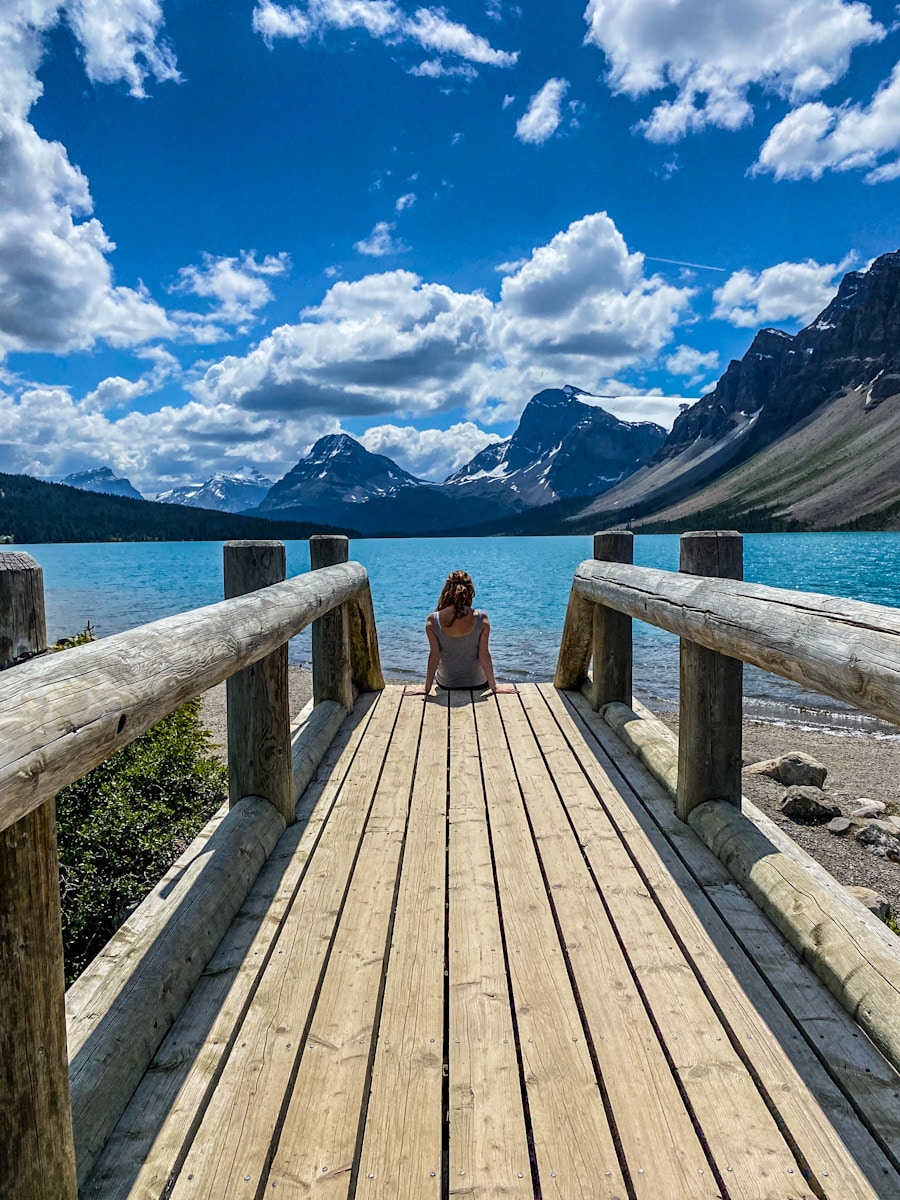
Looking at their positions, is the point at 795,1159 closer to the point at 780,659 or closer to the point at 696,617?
the point at 780,659

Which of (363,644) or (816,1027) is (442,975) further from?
(363,644)

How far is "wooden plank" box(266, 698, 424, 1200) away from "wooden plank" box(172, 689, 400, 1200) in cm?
4

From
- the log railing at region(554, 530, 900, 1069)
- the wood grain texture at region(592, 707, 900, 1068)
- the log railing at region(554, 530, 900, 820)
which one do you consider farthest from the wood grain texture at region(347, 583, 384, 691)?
the wood grain texture at region(592, 707, 900, 1068)

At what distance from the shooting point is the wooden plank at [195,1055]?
1811 millimetres

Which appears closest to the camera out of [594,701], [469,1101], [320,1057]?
[469,1101]

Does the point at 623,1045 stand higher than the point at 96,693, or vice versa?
the point at 96,693

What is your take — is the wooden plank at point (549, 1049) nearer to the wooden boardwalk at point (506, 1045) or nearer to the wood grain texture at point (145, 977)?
the wooden boardwalk at point (506, 1045)

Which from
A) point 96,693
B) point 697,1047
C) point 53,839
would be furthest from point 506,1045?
point 96,693

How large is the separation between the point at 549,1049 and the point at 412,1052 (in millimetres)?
415

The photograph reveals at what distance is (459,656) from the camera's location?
6.97 meters

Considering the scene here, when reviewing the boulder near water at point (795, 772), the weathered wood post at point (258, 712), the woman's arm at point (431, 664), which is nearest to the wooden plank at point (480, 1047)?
the weathered wood post at point (258, 712)

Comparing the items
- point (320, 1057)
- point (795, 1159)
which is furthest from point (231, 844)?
point (795, 1159)

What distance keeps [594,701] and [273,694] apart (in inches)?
130

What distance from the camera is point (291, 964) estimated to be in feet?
8.80
